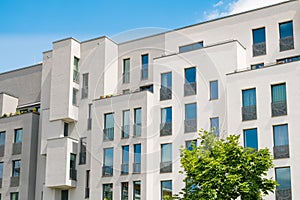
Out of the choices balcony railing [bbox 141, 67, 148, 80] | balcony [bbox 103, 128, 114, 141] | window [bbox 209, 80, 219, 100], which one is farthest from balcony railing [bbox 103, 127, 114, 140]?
window [bbox 209, 80, 219, 100]

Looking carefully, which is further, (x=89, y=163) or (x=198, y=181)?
(x=89, y=163)

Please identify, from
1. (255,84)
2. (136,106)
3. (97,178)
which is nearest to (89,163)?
(97,178)

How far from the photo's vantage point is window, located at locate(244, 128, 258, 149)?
141 ft

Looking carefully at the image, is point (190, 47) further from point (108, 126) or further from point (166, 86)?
point (108, 126)

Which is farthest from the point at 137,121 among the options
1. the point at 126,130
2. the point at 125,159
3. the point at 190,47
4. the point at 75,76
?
the point at 75,76

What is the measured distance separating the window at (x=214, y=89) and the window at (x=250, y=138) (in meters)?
4.33

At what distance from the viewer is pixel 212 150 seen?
1425 inches

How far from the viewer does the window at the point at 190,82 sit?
158ft

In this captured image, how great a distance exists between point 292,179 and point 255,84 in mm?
7389

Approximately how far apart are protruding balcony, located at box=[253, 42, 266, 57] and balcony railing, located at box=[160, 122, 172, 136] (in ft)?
28.5

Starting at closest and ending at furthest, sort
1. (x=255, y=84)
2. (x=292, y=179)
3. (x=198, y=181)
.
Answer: (x=198, y=181)
(x=292, y=179)
(x=255, y=84)

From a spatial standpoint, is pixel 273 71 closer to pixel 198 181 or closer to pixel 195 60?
pixel 195 60

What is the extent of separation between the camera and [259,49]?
4809cm

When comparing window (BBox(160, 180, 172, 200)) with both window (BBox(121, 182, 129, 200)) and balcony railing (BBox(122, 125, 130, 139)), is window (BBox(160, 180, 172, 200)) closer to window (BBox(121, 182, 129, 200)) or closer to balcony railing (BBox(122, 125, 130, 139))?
window (BBox(121, 182, 129, 200))
